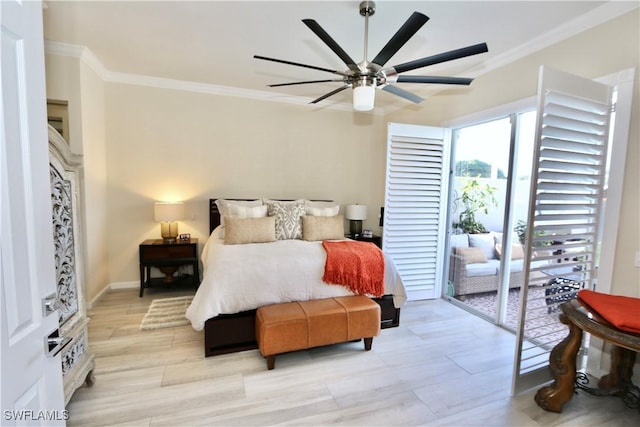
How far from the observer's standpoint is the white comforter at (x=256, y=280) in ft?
7.80

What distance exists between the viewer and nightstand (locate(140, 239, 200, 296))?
3.61 metres

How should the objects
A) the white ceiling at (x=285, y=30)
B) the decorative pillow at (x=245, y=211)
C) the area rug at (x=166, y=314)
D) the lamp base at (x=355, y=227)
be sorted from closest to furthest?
the white ceiling at (x=285, y=30), the area rug at (x=166, y=314), the decorative pillow at (x=245, y=211), the lamp base at (x=355, y=227)

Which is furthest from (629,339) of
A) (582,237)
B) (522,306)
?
(582,237)

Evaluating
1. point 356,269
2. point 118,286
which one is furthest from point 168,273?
point 356,269

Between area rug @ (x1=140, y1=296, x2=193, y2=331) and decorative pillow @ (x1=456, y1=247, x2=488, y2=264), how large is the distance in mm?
3363

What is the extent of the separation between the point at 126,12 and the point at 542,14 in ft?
11.0

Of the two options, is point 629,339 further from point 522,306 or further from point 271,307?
point 271,307

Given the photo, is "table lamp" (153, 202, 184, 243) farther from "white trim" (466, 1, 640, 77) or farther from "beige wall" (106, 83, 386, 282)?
"white trim" (466, 1, 640, 77)

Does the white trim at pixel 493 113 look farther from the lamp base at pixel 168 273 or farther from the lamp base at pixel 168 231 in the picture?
the lamp base at pixel 168 273

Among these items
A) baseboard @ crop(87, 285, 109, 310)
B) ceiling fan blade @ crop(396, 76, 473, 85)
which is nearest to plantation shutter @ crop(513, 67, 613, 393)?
ceiling fan blade @ crop(396, 76, 473, 85)

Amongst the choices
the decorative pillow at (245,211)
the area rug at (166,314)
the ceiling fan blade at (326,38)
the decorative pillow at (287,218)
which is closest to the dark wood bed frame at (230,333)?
the area rug at (166,314)

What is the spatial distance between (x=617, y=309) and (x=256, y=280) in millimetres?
2416

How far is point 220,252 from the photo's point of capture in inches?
108

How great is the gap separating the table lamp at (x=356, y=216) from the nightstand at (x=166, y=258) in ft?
7.58
